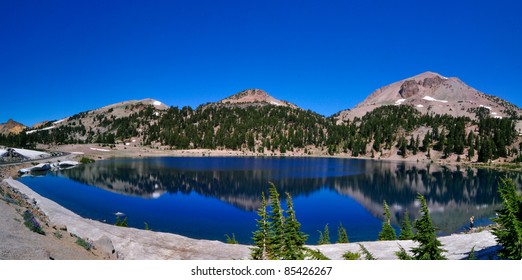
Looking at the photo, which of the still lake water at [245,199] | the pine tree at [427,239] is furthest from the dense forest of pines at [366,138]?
the pine tree at [427,239]

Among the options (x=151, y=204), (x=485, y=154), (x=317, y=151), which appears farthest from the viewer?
(x=317, y=151)

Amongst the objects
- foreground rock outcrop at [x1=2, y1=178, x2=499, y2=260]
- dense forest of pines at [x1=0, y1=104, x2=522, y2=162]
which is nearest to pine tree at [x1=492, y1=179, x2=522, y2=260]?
foreground rock outcrop at [x1=2, y1=178, x2=499, y2=260]

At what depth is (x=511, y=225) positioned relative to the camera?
443 inches

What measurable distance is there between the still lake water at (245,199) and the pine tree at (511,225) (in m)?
21.3

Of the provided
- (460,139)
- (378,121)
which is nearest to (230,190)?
(460,139)

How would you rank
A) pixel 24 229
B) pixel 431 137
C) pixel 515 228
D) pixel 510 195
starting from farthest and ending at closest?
pixel 431 137
pixel 24 229
pixel 510 195
pixel 515 228

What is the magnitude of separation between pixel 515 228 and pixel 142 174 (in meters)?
77.8

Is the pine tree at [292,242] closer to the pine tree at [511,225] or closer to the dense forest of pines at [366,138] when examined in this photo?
the pine tree at [511,225]

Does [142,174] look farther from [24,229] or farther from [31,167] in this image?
[24,229]

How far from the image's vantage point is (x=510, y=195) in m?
12.1

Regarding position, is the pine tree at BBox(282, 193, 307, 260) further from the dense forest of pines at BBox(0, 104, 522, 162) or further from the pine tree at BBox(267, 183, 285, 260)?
the dense forest of pines at BBox(0, 104, 522, 162)

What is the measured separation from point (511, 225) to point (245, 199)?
4334cm

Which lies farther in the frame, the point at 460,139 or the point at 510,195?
the point at 460,139

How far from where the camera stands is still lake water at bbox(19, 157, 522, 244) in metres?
37.9
